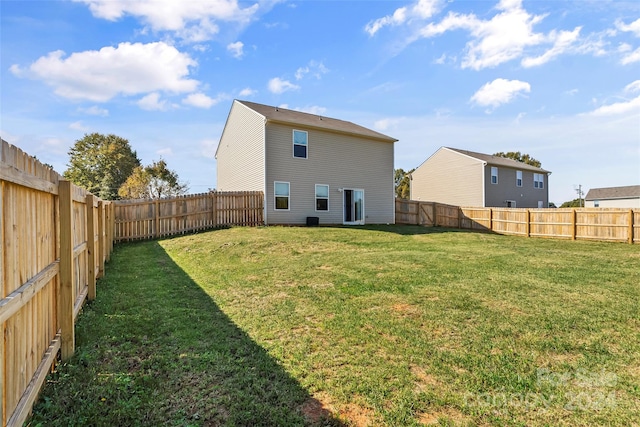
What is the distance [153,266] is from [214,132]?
52.9 feet

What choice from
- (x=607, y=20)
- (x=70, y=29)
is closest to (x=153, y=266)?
(x=70, y=29)

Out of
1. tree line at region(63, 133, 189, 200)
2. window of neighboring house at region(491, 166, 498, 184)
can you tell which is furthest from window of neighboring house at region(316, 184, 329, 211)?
tree line at region(63, 133, 189, 200)

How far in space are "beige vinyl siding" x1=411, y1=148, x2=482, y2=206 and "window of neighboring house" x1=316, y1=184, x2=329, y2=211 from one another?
14823 mm

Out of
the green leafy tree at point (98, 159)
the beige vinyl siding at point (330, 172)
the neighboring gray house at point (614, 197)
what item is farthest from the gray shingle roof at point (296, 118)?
the neighboring gray house at point (614, 197)

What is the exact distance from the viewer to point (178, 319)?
4.24m

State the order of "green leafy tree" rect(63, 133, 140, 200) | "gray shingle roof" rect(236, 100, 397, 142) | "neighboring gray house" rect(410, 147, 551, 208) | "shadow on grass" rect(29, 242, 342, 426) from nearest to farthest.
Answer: "shadow on grass" rect(29, 242, 342, 426) < "gray shingle roof" rect(236, 100, 397, 142) < "neighboring gray house" rect(410, 147, 551, 208) < "green leafy tree" rect(63, 133, 140, 200)

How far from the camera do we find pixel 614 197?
132ft

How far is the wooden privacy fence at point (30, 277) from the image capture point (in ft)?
5.93

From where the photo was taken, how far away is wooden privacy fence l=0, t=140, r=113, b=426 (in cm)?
181

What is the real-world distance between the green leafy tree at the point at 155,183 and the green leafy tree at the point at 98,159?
11.9m

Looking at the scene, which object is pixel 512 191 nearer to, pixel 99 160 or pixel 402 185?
pixel 402 185

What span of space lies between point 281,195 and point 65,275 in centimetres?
1299

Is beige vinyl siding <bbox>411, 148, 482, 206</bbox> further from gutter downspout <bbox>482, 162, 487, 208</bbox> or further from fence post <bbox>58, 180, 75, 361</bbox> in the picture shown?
fence post <bbox>58, 180, 75, 361</bbox>

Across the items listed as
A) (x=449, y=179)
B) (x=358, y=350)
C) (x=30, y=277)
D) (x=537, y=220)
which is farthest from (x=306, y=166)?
(x=449, y=179)
